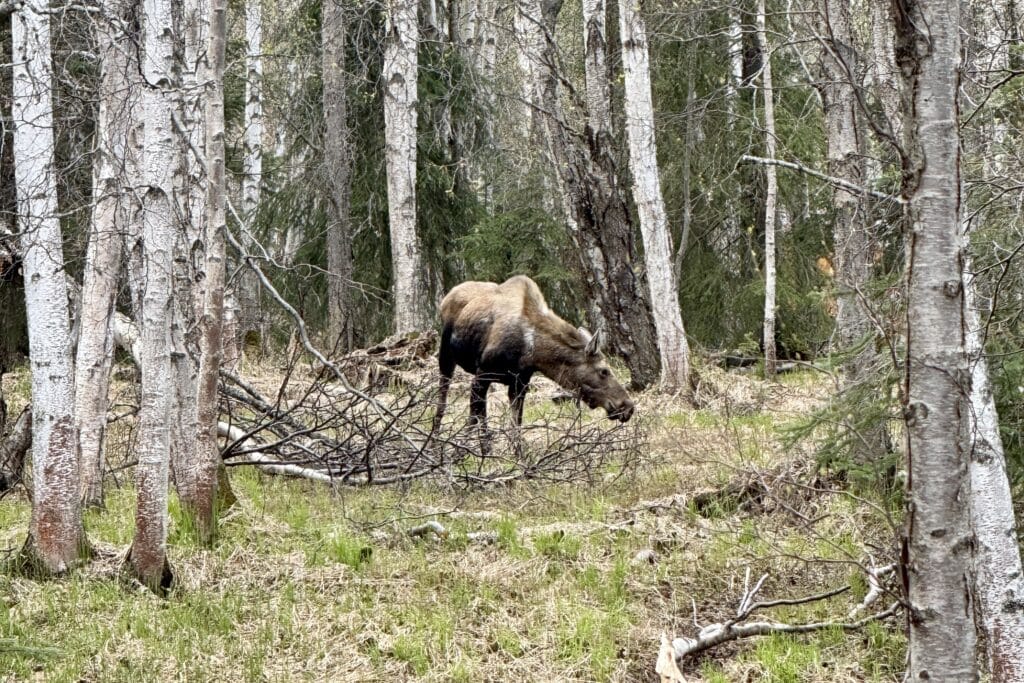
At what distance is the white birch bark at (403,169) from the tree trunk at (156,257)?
1077 cm

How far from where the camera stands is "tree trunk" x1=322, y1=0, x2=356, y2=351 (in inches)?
731

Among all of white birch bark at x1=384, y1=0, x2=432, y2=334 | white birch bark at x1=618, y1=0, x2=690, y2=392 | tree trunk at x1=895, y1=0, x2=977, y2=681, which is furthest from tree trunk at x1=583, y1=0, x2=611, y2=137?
tree trunk at x1=895, y1=0, x2=977, y2=681

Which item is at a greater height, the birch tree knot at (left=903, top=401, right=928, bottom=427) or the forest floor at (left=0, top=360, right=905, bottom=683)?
the birch tree knot at (left=903, top=401, right=928, bottom=427)

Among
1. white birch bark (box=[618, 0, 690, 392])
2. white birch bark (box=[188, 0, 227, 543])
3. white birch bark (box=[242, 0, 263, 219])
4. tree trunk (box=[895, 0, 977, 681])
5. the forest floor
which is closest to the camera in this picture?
tree trunk (box=[895, 0, 977, 681])

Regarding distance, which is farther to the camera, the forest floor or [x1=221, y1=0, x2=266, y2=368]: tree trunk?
[x1=221, y1=0, x2=266, y2=368]: tree trunk

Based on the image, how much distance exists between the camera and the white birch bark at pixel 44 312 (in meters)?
6.64

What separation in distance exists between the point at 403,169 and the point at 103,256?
34.9ft

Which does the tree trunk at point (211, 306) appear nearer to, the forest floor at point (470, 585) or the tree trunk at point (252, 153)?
the forest floor at point (470, 585)

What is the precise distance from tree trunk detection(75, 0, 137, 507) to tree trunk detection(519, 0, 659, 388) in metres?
8.05

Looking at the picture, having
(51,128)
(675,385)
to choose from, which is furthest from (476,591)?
(675,385)

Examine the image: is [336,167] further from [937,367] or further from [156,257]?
[937,367]

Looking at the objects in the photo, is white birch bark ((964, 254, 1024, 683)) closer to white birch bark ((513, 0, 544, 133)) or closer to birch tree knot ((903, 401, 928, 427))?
birch tree knot ((903, 401, 928, 427))

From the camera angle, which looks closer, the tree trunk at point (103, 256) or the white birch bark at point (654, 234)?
the tree trunk at point (103, 256)

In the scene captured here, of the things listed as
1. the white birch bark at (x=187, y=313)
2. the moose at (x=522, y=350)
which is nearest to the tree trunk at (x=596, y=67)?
the moose at (x=522, y=350)
